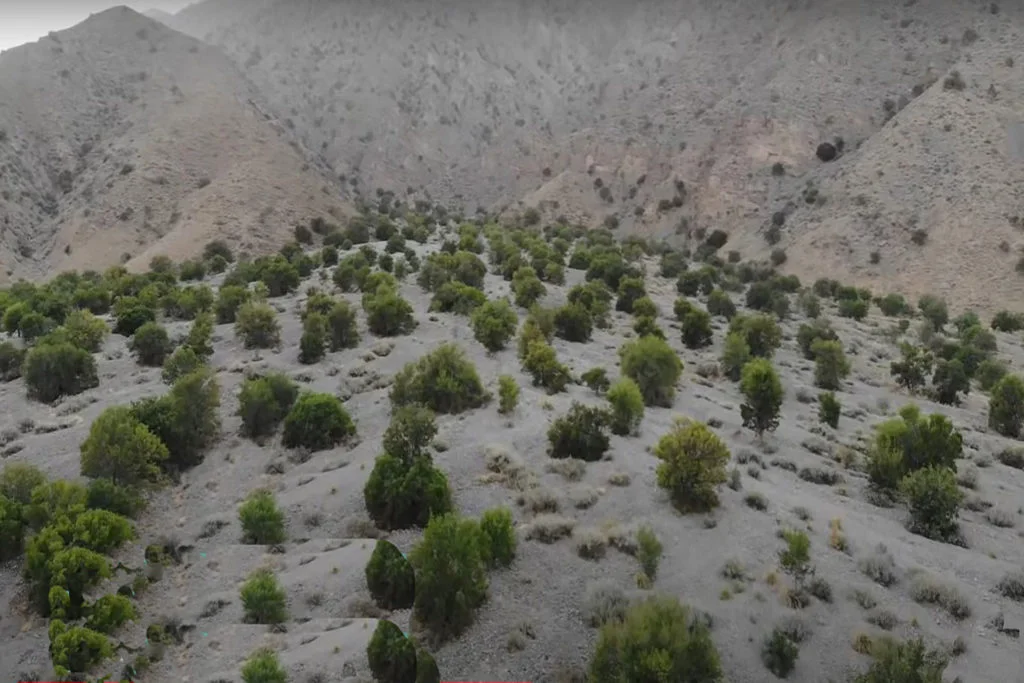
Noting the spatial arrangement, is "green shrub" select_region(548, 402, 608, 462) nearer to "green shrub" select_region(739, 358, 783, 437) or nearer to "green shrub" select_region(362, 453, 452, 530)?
"green shrub" select_region(362, 453, 452, 530)

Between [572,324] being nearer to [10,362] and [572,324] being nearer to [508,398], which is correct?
[508,398]

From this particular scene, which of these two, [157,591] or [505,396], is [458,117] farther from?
[157,591]

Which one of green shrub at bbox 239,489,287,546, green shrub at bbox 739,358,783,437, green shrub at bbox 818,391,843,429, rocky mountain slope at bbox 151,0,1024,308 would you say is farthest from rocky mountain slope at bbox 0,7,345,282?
green shrub at bbox 818,391,843,429

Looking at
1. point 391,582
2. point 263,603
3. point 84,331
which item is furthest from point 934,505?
point 84,331

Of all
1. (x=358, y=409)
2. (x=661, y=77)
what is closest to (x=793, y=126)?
(x=661, y=77)

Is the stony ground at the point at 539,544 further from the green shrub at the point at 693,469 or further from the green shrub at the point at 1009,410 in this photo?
the green shrub at the point at 1009,410
